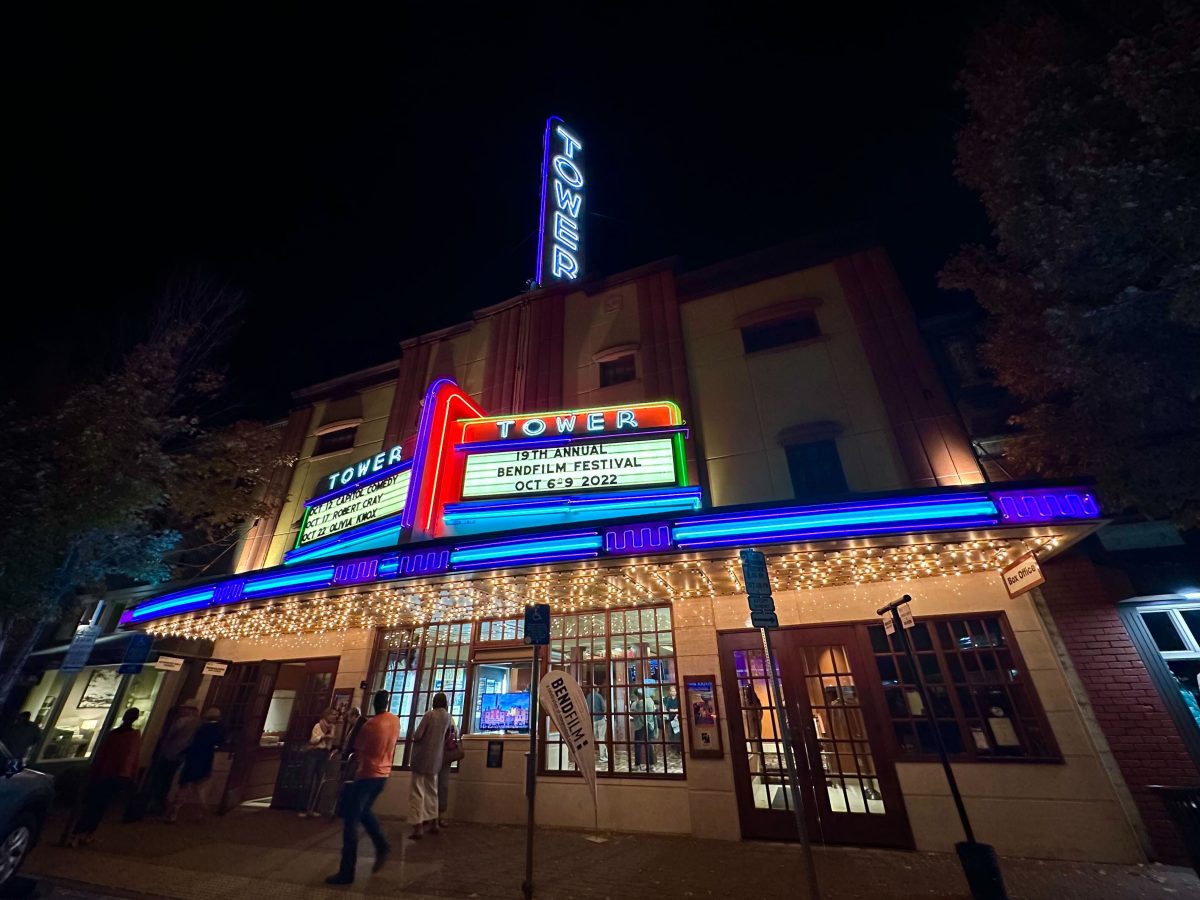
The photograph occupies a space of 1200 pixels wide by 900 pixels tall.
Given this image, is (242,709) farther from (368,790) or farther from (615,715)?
(615,715)

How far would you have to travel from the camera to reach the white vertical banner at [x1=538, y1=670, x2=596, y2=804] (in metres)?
6.11

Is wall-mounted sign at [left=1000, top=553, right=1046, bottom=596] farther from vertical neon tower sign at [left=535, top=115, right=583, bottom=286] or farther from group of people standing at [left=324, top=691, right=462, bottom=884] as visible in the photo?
vertical neon tower sign at [left=535, top=115, right=583, bottom=286]

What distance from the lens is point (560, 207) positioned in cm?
1759

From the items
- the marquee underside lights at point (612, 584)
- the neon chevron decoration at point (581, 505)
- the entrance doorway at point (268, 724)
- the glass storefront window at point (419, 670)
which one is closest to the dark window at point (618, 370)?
the neon chevron decoration at point (581, 505)

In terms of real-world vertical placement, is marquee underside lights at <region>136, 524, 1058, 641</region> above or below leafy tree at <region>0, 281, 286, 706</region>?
below

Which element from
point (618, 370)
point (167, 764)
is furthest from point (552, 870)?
point (618, 370)

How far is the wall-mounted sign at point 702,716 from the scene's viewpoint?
8.20m

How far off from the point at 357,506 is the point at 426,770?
610 cm

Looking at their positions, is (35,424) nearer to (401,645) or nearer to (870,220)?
(401,645)

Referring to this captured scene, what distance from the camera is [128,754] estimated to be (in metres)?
8.26

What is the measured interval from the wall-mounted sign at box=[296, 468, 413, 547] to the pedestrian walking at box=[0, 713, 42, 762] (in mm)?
9831

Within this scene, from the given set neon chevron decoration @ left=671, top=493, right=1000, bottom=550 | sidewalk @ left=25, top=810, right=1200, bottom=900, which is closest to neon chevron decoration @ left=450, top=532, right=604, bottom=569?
neon chevron decoration @ left=671, top=493, right=1000, bottom=550

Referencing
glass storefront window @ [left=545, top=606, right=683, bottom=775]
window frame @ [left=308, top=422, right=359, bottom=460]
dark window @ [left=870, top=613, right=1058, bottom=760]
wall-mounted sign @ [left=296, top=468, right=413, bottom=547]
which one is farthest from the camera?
window frame @ [left=308, top=422, right=359, bottom=460]

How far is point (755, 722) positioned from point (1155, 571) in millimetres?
6160
